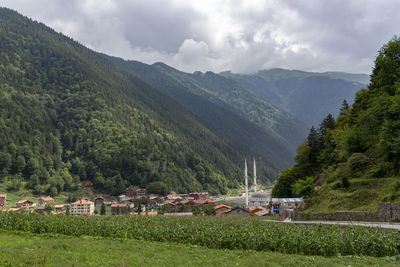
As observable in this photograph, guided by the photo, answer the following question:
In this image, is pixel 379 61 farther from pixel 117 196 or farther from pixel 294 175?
pixel 117 196

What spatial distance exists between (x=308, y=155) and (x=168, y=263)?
193 feet

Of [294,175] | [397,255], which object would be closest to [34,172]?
[294,175]

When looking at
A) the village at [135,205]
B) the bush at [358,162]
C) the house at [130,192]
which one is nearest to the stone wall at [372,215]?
the bush at [358,162]

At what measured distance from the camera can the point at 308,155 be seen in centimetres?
7112

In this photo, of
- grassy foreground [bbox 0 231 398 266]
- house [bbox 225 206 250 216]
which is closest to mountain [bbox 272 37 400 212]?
grassy foreground [bbox 0 231 398 266]

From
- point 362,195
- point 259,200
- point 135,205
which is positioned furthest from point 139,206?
point 362,195

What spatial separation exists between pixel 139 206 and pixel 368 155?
258 ft

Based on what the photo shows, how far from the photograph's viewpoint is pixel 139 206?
105750mm

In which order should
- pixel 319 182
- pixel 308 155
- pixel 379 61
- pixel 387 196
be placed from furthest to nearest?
pixel 308 155, pixel 319 182, pixel 379 61, pixel 387 196

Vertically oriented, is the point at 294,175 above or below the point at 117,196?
above

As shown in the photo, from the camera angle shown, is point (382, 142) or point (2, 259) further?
point (382, 142)

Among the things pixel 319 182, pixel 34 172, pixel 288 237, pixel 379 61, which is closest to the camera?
pixel 288 237

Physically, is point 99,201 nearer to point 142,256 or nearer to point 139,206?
point 139,206

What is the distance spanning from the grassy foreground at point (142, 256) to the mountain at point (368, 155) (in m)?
15.5
